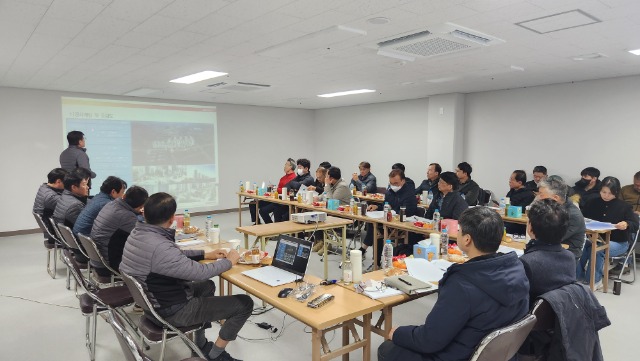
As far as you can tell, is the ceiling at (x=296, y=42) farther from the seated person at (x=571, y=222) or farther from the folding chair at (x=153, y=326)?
the folding chair at (x=153, y=326)

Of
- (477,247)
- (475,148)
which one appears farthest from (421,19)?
(475,148)

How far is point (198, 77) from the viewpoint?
5871 mm

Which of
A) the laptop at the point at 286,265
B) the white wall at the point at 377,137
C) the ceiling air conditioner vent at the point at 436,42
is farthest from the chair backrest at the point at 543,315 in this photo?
the white wall at the point at 377,137

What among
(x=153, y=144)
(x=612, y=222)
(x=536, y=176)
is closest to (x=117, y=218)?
(x=612, y=222)

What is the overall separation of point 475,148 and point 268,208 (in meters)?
4.16

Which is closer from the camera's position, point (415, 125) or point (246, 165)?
point (415, 125)

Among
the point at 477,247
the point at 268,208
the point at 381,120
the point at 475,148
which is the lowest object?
the point at 268,208

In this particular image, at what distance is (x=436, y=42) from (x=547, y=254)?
7.93 ft

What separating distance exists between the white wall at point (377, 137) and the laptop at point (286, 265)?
6297 mm

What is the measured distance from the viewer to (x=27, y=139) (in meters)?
7.09

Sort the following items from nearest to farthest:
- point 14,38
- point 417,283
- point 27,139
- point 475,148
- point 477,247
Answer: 1. point 477,247
2. point 417,283
3. point 14,38
4. point 27,139
5. point 475,148

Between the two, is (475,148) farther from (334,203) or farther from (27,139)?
(27,139)

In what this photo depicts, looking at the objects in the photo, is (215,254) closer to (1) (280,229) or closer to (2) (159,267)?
(2) (159,267)

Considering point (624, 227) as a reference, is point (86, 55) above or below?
above
